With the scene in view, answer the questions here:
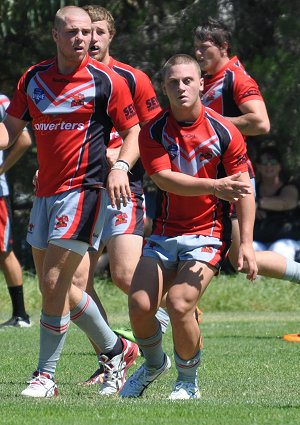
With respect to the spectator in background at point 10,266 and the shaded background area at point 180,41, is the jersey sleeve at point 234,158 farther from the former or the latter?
the shaded background area at point 180,41

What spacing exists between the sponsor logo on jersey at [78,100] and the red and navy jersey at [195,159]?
0.40 metres

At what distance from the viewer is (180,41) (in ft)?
48.3

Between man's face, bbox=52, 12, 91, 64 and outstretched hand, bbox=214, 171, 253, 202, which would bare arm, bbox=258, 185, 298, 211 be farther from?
outstretched hand, bbox=214, 171, 253, 202

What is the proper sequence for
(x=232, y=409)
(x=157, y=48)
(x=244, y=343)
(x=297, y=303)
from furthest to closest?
(x=157, y=48) < (x=297, y=303) < (x=244, y=343) < (x=232, y=409)

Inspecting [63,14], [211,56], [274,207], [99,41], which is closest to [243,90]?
[211,56]

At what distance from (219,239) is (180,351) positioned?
648 mm

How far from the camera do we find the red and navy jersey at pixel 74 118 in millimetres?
6234

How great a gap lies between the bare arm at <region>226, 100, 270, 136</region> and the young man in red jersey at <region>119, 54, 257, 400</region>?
1.63 metres

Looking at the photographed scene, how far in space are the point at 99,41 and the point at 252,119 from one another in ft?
4.04

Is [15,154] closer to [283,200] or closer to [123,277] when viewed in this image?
[123,277]

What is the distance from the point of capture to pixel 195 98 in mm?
6203

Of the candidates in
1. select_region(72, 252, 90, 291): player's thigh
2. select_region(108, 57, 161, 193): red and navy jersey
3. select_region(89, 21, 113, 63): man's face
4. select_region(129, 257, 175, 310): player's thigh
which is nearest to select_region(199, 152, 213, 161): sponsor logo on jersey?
select_region(129, 257, 175, 310): player's thigh

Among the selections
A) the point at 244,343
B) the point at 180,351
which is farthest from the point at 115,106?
the point at 244,343

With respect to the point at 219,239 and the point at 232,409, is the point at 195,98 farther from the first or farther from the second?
the point at 232,409
